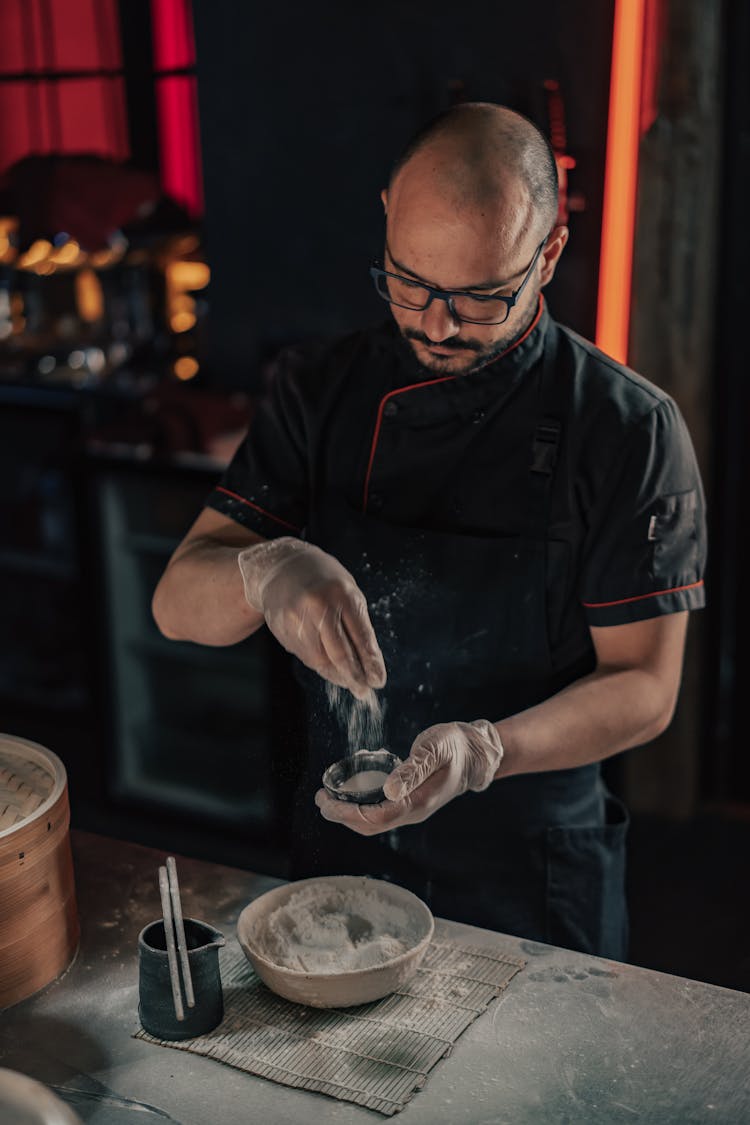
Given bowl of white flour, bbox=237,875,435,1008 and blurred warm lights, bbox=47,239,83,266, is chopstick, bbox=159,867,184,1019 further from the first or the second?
blurred warm lights, bbox=47,239,83,266

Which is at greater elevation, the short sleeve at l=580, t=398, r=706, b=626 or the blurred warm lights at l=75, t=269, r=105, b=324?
the short sleeve at l=580, t=398, r=706, b=626

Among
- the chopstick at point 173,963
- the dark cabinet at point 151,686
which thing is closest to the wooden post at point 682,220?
the dark cabinet at point 151,686

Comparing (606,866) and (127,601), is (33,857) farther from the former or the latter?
(127,601)

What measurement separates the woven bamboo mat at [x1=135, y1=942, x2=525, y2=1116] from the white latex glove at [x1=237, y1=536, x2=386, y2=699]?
0.41m

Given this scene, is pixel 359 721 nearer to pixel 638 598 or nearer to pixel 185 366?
pixel 638 598

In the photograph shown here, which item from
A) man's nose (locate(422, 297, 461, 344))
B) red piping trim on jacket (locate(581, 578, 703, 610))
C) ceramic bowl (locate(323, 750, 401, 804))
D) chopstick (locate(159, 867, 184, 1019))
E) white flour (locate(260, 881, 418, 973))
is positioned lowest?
white flour (locate(260, 881, 418, 973))

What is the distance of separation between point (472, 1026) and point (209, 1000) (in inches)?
13.4

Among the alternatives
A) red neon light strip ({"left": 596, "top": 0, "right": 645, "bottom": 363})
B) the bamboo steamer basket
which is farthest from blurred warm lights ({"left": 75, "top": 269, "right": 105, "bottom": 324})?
the bamboo steamer basket

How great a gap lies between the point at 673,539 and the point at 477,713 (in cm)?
42

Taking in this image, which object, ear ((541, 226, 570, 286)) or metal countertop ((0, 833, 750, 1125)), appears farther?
ear ((541, 226, 570, 286))

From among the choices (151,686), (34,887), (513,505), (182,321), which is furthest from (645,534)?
(182,321)

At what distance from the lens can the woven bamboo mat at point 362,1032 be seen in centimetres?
160

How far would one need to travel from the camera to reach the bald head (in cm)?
188

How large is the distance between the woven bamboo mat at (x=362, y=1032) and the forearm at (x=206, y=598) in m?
0.56
